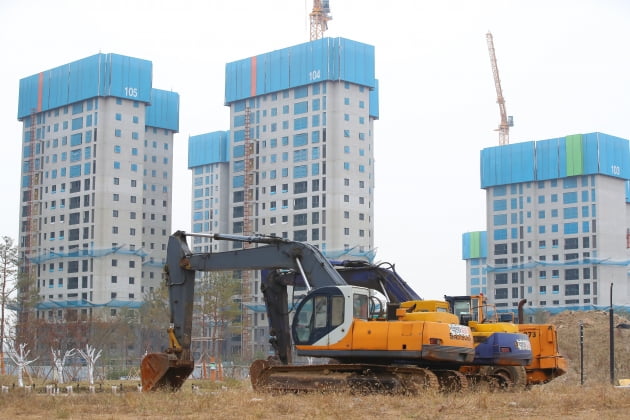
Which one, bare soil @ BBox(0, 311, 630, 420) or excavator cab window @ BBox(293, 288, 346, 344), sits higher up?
excavator cab window @ BBox(293, 288, 346, 344)

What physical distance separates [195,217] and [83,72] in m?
46.6

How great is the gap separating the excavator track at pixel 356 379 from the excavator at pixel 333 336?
27 millimetres

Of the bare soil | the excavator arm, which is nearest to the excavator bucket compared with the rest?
the excavator arm

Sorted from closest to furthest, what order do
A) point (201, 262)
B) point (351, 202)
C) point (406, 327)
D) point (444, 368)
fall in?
point (406, 327) < point (444, 368) < point (201, 262) < point (351, 202)

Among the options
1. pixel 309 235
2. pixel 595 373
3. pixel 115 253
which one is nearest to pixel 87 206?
pixel 115 253

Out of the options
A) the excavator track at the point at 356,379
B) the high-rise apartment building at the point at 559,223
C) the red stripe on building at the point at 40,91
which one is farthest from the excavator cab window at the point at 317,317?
the high-rise apartment building at the point at 559,223

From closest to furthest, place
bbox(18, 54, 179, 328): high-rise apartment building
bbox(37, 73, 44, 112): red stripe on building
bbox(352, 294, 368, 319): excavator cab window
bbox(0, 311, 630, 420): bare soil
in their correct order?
bbox(0, 311, 630, 420): bare soil < bbox(352, 294, 368, 319): excavator cab window < bbox(18, 54, 179, 328): high-rise apartment building < bbox(37, 73, 44, 112): red stripe on building

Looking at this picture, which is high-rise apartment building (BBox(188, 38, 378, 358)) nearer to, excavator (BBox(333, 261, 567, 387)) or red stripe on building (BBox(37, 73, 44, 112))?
red stripe on building (BBox(37, 73, 44, 112))

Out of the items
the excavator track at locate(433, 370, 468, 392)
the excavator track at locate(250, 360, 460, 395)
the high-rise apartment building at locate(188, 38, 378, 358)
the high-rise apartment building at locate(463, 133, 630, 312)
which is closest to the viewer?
the excavator track at locate(250, 360, 460, 395)

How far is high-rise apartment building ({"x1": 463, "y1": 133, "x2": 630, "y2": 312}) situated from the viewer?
576 feet

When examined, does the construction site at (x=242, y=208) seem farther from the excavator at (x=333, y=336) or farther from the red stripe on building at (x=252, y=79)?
the excavator at (x=333, y=336)

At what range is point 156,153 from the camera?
177 metres

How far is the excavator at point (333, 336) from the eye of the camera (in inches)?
1054

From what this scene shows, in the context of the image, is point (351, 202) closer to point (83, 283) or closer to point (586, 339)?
point (83, 283)
